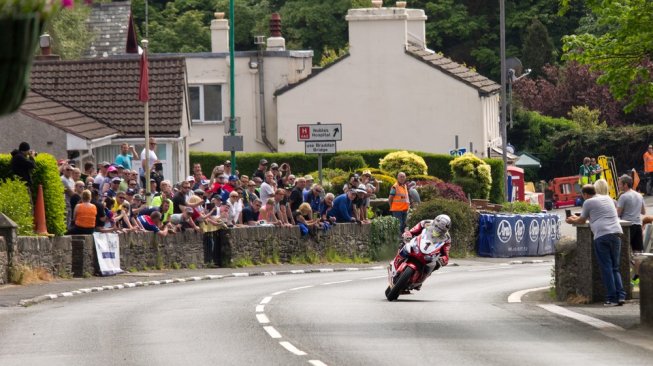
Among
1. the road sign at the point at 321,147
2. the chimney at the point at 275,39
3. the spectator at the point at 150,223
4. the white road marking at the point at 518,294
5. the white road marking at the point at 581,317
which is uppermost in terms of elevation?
the chimney at the point at 275,39

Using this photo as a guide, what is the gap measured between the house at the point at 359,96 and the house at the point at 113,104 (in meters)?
13.3

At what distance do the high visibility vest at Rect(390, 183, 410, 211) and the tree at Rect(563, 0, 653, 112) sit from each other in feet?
62.0

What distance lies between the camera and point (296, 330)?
17438 mm

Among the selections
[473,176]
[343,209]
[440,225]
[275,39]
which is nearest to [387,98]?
[275,39]

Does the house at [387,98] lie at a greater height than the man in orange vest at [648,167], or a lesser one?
greater

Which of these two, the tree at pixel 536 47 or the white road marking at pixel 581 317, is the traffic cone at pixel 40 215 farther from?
the tree at pixel 536 47

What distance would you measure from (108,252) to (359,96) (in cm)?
3459

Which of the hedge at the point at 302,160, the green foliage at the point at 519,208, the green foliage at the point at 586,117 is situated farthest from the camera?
the green foliage at the point at 586,117

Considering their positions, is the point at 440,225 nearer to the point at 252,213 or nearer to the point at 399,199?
the point at 252,213

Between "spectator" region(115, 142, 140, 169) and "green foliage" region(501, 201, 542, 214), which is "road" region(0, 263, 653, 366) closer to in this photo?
"spectator" region(115, 142, 140, 169)

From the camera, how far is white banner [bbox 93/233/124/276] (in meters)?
28.4

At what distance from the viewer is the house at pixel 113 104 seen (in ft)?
142

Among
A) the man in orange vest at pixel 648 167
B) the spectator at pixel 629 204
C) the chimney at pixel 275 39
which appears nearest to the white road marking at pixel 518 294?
the spectator at pixel 629 204

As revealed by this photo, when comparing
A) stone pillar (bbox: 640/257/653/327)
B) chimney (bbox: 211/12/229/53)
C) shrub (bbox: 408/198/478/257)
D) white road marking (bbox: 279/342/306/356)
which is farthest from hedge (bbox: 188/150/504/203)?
white road marking (bbox: 279/342/306/356)
